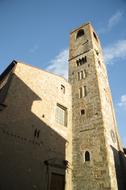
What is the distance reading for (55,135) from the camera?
498 inches

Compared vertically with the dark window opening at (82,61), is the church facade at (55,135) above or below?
below

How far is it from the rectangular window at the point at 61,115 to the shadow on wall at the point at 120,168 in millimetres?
4329

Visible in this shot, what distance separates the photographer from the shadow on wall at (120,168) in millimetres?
11836

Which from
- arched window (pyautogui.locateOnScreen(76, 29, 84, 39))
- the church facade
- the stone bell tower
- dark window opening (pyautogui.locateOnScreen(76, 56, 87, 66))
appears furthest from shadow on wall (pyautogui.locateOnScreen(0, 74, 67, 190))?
arched window (pyautogui.locateOnScreen(76, 29, 84, 39))

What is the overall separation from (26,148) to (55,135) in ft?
9.34

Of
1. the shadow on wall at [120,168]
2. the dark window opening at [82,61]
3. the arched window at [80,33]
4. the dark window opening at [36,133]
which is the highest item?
the arched window at [80,33]

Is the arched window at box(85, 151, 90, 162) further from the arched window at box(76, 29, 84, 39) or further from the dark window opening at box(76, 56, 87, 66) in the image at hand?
the arched window at box(76, 29, 84, 39)

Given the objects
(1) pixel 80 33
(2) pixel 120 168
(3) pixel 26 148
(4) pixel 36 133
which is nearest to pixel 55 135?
(4) pixel 36 133

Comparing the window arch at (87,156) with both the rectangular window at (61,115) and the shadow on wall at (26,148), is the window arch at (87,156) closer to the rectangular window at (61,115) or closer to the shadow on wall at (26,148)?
the shadow on wall at (26,148)

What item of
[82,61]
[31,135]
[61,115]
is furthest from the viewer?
[82,61]

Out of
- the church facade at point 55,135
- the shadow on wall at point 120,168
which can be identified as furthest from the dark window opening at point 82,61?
the shadow on wall at point 120,168

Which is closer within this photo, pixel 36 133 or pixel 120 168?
pixel 36 133

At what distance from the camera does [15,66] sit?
13.1 meters

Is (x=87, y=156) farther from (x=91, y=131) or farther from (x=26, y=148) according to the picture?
(x=26, y=148)
